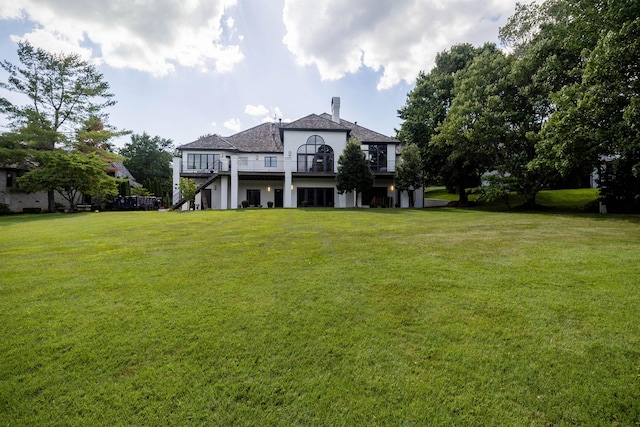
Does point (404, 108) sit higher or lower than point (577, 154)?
higher

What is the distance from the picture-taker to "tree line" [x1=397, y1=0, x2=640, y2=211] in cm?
1104

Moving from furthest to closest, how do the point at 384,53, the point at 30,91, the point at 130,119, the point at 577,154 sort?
the point at 130,119 < the point at 30,91 < the point at 384,53 < the point at 577,154

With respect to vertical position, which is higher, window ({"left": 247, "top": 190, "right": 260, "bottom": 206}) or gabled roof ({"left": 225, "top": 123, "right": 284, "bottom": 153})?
gabled roof ({"left": 225, "top": 123, "right": 284, "bottom": 153})

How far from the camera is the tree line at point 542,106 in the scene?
11039 mm

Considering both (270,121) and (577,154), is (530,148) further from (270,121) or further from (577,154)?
(270,121)

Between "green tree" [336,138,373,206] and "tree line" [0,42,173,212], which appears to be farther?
"green tree" [336,138,373,206]

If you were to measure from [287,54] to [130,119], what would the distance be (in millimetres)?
16437

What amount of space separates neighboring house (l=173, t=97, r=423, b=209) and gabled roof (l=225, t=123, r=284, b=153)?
0.28 feet

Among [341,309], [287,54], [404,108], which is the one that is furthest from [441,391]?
[404,108]

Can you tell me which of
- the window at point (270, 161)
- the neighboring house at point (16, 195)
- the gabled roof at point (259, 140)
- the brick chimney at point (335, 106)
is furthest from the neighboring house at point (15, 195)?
the brick chimney at point (335, 106)

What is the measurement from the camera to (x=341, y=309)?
3.56 metres

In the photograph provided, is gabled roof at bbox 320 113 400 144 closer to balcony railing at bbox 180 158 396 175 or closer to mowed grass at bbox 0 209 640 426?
balcony railing at bbox 180 158 396 175

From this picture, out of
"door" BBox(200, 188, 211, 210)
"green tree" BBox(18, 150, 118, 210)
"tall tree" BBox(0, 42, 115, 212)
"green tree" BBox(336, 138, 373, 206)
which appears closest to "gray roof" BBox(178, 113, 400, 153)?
"green tree" BBox(336, 138, 373, 206)

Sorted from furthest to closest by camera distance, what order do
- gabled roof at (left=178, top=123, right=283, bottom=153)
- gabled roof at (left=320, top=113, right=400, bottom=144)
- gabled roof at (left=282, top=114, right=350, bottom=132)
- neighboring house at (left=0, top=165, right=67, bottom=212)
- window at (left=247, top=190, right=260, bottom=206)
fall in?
1. window at (left=247, top=190, right=260, bottom=206)
2. gabled roof at (left=178, top=123, right=283, bottom=153)
3. gabled roof at (left=320, top=113, right=400, bottom=144)
4. gabled roof at (left=282, top=114, right=350, bottom=132)
5. neighboring house at (left=0, top=165, right=67, bottom=212)
